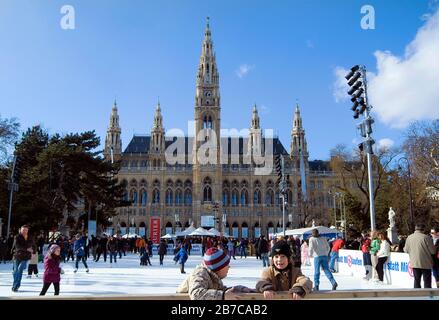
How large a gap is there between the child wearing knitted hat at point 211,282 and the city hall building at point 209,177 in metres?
60.5

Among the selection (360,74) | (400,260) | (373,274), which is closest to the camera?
(400,260)

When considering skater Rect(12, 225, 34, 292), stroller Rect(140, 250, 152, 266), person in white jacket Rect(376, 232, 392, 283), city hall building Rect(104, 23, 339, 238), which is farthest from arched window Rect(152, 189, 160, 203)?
skater Rect(12, 225, 34, 292)

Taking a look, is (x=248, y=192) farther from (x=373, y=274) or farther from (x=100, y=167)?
(x=373, y=274)

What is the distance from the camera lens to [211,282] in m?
3.27

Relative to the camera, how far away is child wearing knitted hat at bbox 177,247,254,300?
3033 mm

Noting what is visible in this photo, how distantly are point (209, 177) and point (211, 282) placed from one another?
6403cm

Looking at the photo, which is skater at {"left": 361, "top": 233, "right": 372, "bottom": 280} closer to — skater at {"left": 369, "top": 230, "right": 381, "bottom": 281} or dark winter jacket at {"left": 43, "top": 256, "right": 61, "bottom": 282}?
skater at {"left": 369, "top": 230, "right": 381, "bottom": 281}

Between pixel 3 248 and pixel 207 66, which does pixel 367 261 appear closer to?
pixel 3 248

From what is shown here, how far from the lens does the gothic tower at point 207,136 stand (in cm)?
6631

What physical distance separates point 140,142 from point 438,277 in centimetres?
7025

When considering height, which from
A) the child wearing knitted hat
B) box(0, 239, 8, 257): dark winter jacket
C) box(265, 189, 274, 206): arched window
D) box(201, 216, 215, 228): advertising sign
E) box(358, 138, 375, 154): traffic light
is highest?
A: box(265, 189, 274, 206): arched window

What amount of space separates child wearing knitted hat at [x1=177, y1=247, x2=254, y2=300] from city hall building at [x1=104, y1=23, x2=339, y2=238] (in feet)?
198
